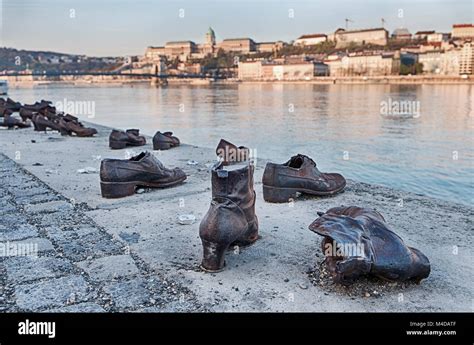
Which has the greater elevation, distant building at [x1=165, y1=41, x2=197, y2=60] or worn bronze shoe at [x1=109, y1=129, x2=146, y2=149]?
distant building at [x1=165, y1=41, x2=197, y2=60]

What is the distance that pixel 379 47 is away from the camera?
130125mm

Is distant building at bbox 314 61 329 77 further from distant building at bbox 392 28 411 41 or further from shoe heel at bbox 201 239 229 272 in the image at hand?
shoe heel at bbox 201 239 229 272

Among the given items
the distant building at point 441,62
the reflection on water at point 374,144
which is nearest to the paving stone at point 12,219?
the reflection on water at point 374,144

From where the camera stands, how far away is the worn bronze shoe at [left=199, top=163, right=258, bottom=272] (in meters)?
2.93

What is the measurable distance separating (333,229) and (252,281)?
0.57 meters

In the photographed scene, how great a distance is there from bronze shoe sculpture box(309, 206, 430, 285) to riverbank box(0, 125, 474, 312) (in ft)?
0.29

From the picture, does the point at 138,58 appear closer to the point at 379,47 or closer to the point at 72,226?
the point at 379,47

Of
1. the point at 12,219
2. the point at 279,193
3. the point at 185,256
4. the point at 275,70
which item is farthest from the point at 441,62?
the point at 185,256

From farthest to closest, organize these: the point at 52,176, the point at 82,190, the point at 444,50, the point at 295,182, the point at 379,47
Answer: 1. the point at 379,47
2. the point at 444,50
3. the point at 52,176
4. the point at 82,190
5. the point at 295,182

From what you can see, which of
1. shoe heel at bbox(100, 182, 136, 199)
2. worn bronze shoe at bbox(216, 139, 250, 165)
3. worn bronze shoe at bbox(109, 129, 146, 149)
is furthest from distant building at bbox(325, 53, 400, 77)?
shoe heel at bbox(100, 182, 136, 199)

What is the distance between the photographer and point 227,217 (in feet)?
9.75

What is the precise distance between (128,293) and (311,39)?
6142 inches

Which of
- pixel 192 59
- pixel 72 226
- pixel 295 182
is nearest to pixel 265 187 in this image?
pixel 295 182

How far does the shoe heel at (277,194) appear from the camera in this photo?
461 cm
